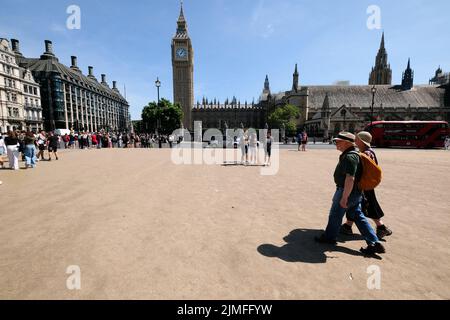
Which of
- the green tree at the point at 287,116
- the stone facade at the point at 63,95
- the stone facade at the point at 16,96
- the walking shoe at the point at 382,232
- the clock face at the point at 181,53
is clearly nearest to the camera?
the walking shoe at the point at 382,232

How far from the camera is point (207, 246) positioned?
3.56 metres

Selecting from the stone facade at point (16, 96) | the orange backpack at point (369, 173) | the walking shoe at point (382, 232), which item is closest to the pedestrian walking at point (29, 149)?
the orange backpack at point (369, 173)

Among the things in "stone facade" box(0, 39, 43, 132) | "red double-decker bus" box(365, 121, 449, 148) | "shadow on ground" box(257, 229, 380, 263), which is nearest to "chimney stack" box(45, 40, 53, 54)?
"stone facade" box(0, 39, 43, 132)

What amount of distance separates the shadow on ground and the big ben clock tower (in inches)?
3555

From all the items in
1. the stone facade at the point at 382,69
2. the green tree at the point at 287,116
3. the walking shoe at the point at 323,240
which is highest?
the stone facade at the point at 382,69

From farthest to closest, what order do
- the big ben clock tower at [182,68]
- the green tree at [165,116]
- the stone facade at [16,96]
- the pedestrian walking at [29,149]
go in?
the big ben clock tower at [182,68], the green tree at [165,116], the stone facade at [16,96], the pedestrian walking at [29,149]

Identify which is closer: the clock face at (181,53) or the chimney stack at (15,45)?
the chimney stack at (15,45)

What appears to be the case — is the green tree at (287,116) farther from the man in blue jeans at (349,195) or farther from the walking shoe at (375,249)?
the walking shoe at (375,249)

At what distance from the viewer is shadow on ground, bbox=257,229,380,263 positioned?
3.22 meters

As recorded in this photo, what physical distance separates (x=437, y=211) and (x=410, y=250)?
2683mm

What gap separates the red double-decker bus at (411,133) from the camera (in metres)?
25.7

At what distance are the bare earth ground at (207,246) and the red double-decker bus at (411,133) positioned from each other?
82.6 ft

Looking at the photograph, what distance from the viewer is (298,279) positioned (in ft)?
9.00

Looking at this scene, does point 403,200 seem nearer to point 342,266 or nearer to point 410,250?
point 410,250
